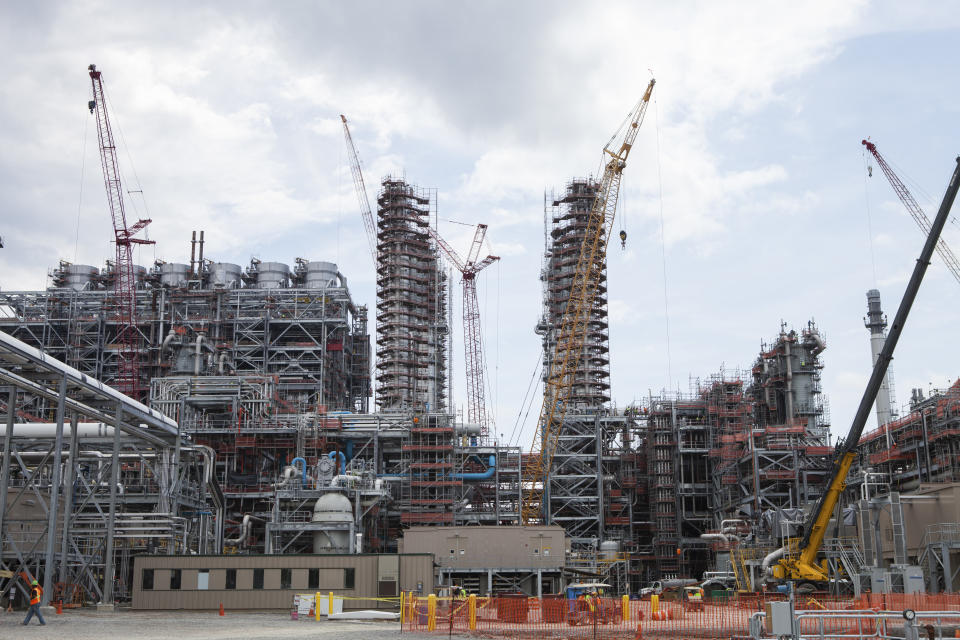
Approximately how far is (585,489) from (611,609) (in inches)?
2207

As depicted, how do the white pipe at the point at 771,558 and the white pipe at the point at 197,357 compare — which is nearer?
the white pipe at the point at 771,558

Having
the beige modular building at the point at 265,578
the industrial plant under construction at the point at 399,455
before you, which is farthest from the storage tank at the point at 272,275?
the beige modular building at the point at 265,578

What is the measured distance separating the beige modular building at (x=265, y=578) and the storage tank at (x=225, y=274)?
75087 mm

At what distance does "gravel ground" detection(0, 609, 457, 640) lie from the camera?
36.7m

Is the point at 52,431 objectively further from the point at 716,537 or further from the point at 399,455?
the point at 716,537

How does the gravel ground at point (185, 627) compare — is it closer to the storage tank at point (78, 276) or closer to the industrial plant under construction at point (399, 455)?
the industrial plant under construction at point (399, 455)

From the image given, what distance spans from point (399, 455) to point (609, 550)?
25302mm

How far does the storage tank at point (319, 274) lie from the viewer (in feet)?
429

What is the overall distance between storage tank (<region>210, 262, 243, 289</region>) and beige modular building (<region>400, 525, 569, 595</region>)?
6232cm

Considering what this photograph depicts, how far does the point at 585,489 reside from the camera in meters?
104

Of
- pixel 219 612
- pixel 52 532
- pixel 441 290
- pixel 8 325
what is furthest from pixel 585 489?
pixel 8 325

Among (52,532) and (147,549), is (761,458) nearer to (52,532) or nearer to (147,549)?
(147,549)

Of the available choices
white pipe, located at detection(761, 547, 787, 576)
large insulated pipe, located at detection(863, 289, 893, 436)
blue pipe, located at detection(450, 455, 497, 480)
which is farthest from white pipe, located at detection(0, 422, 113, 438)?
large insulated pipe, located at detection(863, 289, 893, 436)

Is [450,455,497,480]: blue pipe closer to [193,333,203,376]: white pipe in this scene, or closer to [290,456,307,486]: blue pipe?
[290,456,307,486]: blue pipe
